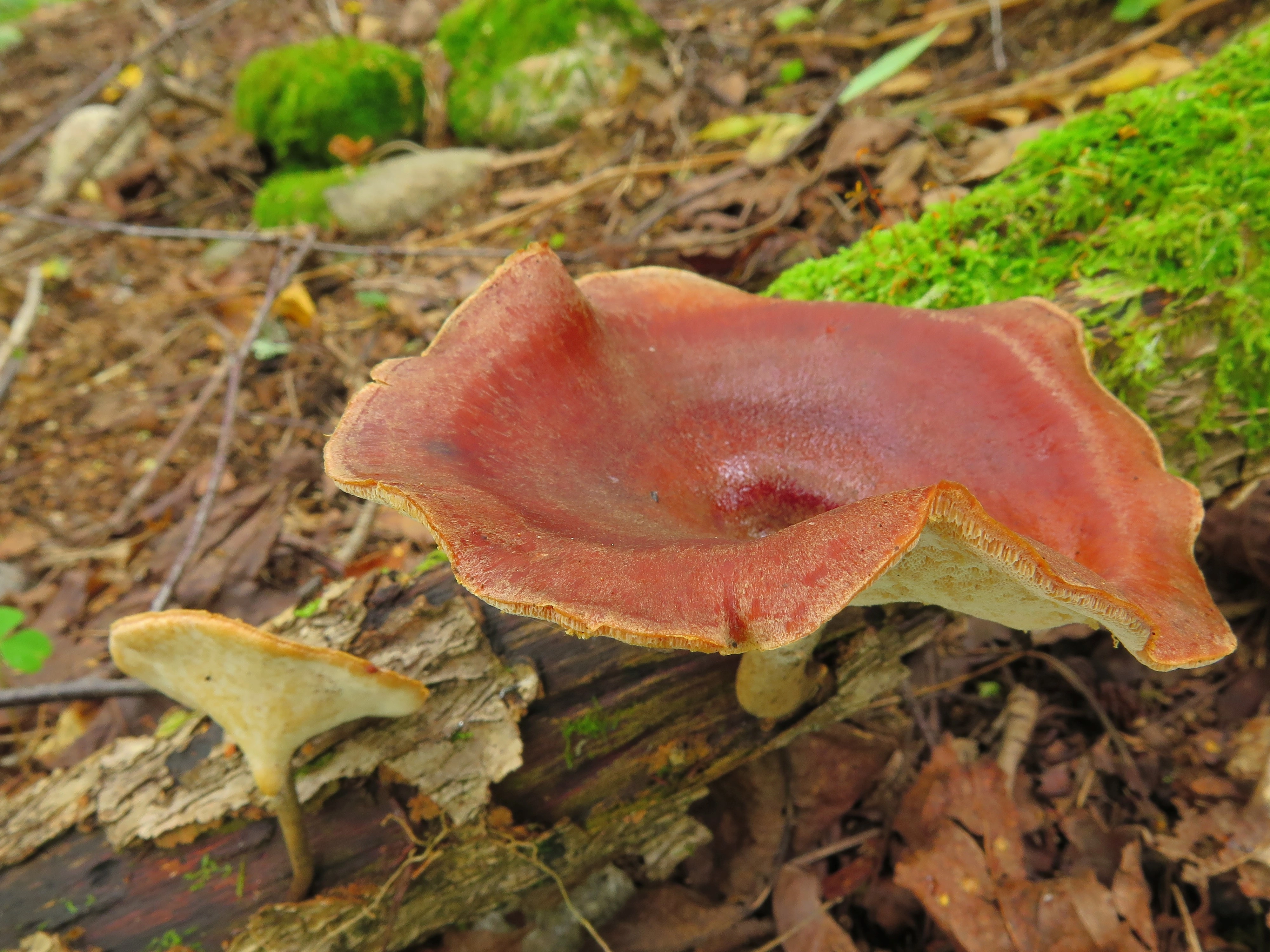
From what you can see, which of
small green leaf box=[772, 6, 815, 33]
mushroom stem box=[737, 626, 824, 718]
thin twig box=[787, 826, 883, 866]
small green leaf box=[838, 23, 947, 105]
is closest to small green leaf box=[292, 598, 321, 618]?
mushroom stem box=[737, 626, 824, 718]

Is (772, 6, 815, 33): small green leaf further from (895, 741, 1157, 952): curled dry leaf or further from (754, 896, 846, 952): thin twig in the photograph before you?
Answer: (754, 896, 846, 952): thin twig

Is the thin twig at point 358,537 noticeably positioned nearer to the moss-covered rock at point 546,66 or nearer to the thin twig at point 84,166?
the moss-covered rock at point 546,66

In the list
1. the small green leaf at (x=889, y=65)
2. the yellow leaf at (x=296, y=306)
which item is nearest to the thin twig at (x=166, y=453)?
the yellow leaf at (x=296, y=306)

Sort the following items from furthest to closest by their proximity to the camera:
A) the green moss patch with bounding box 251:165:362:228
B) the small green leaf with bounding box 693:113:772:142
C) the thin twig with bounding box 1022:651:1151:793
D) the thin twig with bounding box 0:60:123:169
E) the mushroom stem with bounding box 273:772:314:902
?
the green moss patch with bounding box 251:165:362:228, the small green leaf with bounding box 693:113:772:142, the thin twig with bounding box 0:60:123:169, the thin twig with bounding box 1022:651:1151:793, the mushroom stem with bounding box 273:772:314:902

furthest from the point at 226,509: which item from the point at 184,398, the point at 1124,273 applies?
the point at 1124,273

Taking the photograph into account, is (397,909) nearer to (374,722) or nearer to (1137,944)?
(374,722)

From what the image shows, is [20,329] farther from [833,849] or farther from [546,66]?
[833,849]
